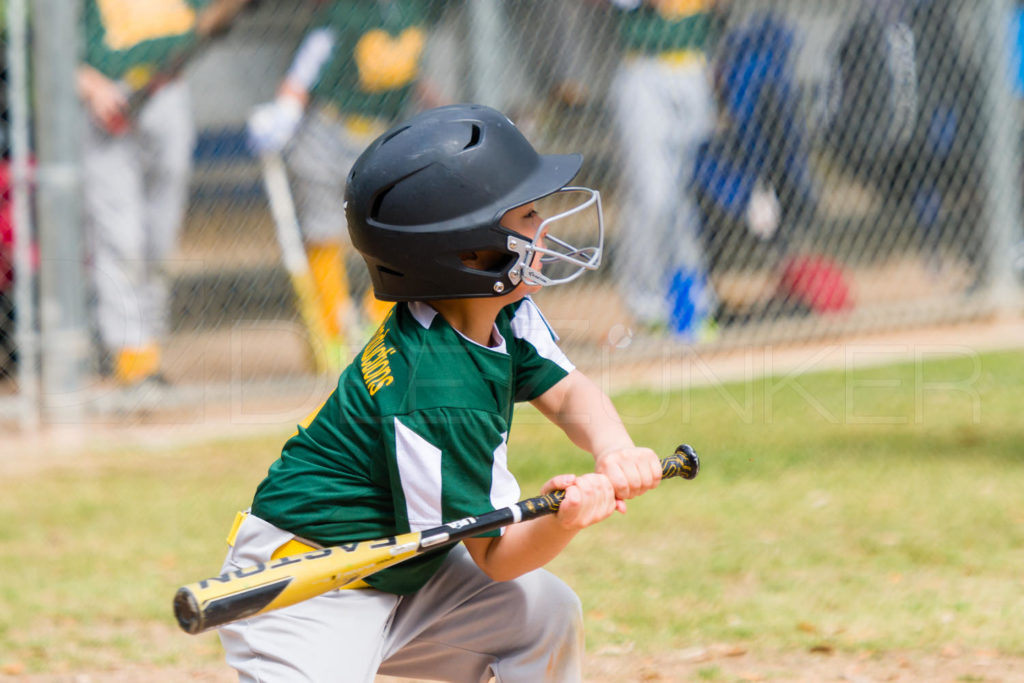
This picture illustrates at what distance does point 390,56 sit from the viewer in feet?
19.9

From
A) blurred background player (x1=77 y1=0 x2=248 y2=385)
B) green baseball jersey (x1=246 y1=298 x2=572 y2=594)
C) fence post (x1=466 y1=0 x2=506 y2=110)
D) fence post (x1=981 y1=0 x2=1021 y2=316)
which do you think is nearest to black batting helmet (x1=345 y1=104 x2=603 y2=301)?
green baseball jersey (x1=246 y1=298 x2=572 y2=594)

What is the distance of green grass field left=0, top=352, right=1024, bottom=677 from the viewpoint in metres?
3.46

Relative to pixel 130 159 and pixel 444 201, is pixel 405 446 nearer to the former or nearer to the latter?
pixel 444 201

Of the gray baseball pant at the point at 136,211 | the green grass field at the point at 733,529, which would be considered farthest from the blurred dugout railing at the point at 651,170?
the green grass field at the point at 733,529

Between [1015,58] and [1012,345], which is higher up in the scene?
[1015,58]

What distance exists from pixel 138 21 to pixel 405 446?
444cm

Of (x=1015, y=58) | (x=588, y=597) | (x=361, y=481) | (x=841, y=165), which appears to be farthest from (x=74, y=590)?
(x=1015, y=58)

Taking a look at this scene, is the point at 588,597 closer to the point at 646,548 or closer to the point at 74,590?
the point at 646,548

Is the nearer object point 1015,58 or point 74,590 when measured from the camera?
point 74,590

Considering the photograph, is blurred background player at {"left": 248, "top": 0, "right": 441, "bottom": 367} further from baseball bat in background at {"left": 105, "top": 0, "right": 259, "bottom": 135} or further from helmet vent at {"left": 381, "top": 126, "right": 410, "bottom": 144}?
helmet vent at {"left": 381, "top": 126, "right": 410, "bottom": 144}

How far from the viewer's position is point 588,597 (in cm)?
377

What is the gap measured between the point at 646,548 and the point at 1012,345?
3.43 meters

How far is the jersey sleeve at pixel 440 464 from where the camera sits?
2.12 m

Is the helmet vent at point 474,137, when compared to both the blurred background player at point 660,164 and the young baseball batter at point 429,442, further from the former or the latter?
the blurred background player at point 660,164
